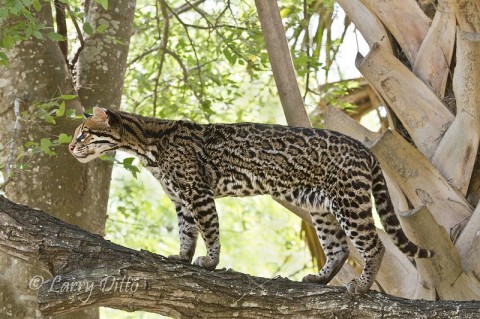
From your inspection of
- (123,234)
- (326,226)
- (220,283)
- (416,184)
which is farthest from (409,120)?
(123,234)

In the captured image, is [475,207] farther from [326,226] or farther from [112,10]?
[112,10]

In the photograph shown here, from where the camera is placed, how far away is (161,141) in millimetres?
6480

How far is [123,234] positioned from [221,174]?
16.9ft

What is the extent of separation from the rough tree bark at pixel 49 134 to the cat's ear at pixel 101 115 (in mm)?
922

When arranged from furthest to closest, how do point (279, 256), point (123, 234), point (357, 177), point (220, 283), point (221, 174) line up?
1. point (279, 256)
2. point (123, 234)
3. point (221, 174)
4. point (357, 177)
5. point (220, 283)

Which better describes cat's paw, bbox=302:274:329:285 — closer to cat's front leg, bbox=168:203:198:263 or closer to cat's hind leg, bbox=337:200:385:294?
cat's hind leg, bbox=337:200:385:294

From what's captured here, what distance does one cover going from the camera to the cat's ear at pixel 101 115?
626 cm

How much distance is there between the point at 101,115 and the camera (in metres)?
6.28

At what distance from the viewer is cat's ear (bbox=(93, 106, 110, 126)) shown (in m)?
6.26

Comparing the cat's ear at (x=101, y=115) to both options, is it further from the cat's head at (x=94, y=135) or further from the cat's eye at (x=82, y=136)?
the cat's eye at (x=82, y=136)

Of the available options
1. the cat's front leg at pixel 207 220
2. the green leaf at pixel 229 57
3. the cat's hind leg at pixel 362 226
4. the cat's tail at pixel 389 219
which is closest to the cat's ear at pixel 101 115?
the cat's front leg at pixel 207 220

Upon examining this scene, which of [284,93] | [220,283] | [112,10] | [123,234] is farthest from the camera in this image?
[123,234]

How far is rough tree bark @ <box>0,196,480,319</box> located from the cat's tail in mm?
516

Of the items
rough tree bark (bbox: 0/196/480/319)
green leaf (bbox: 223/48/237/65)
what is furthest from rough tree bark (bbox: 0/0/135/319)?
rough tree bark (bbox: 0/196/480/319)
